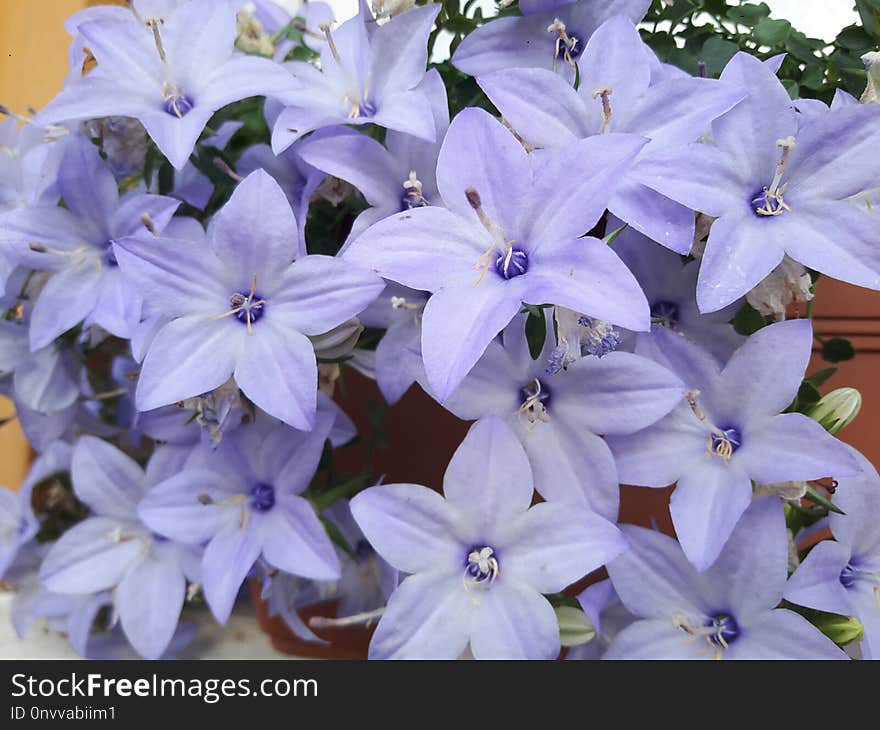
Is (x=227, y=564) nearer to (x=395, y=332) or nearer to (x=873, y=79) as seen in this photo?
(x=395, y=332)

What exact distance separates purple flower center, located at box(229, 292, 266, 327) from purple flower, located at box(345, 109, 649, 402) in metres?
0.07

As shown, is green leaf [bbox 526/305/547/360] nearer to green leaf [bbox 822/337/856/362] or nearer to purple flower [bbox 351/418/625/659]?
purple flower [bbox 351/418/625/659]

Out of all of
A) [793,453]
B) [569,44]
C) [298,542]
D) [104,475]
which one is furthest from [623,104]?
[104,475]

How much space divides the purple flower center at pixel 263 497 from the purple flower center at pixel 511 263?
0.21 m

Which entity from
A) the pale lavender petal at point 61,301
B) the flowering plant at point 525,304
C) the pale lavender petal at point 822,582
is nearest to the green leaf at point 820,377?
the flowering plant at point 525,304

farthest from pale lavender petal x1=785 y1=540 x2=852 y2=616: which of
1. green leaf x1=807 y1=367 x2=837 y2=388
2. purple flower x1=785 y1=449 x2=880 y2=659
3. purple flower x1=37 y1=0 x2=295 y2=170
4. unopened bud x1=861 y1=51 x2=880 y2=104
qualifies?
purple flower x1=37 y1=0 x2=295 y2=170

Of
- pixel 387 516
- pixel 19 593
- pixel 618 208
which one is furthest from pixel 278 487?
pixel 19 593

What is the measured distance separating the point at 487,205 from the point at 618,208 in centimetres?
6

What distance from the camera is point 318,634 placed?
1.97ft

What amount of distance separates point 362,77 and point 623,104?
0.47 ft

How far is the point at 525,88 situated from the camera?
39 centimetres

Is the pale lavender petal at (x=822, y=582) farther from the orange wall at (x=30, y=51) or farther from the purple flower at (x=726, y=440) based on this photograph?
the orange wall at (x=30, y=51)

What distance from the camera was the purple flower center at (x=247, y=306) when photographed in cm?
39
